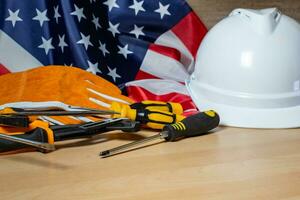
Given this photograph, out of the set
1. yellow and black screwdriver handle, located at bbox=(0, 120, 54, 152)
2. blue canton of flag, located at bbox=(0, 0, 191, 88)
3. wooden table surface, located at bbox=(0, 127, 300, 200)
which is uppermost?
blue canton of flag, located at bbox=(0, 0, 191, 88)

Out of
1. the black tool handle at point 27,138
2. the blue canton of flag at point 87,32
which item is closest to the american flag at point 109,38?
the blue canton of flag at point 87,32

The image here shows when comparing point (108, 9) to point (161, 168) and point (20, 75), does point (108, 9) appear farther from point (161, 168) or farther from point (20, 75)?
point (161, 168)

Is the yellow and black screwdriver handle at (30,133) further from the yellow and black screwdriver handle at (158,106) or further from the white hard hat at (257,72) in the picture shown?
the white hard hat at (257,72)

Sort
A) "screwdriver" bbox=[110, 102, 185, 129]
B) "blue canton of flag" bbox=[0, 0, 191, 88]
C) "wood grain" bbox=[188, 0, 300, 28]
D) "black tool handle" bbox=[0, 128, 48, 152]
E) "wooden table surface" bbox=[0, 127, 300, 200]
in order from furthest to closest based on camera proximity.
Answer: "wood grain" bbox=[188, 0, 300, 28], "blue canton of flag" bbox=[0, 0, 191, 88], "screwdriver" bbox=[110, 102, 185, 129], "black tool handle" bbox=[0, 128, 48, 152], "wooden table surface" bbox=[0, 127, 300, 200]

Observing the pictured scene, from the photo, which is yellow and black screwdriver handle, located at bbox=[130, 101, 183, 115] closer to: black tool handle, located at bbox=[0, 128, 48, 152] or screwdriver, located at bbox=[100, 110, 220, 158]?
screwdriver, located at bbox=[100, 110, 220, 158]

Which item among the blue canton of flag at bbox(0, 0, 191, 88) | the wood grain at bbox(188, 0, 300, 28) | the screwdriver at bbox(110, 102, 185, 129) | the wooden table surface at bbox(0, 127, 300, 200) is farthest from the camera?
the wood grain at bbox(188, 0, 300, 28)

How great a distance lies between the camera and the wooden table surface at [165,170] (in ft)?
1.98

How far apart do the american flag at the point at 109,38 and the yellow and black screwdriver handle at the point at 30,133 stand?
13.9 inches

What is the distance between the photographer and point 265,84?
86cm

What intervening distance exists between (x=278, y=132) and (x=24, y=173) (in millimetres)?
465

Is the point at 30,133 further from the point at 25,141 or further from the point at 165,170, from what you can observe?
the point at 165,170

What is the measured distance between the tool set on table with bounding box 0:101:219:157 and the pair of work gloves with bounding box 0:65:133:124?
41 millimetres

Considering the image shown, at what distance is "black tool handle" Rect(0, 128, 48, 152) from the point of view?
71cm

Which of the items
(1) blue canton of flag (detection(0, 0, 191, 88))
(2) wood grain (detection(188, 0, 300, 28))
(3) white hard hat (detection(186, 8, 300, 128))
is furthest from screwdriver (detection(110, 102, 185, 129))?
(2) wood grain (detection(188, 0, 300, 28))
